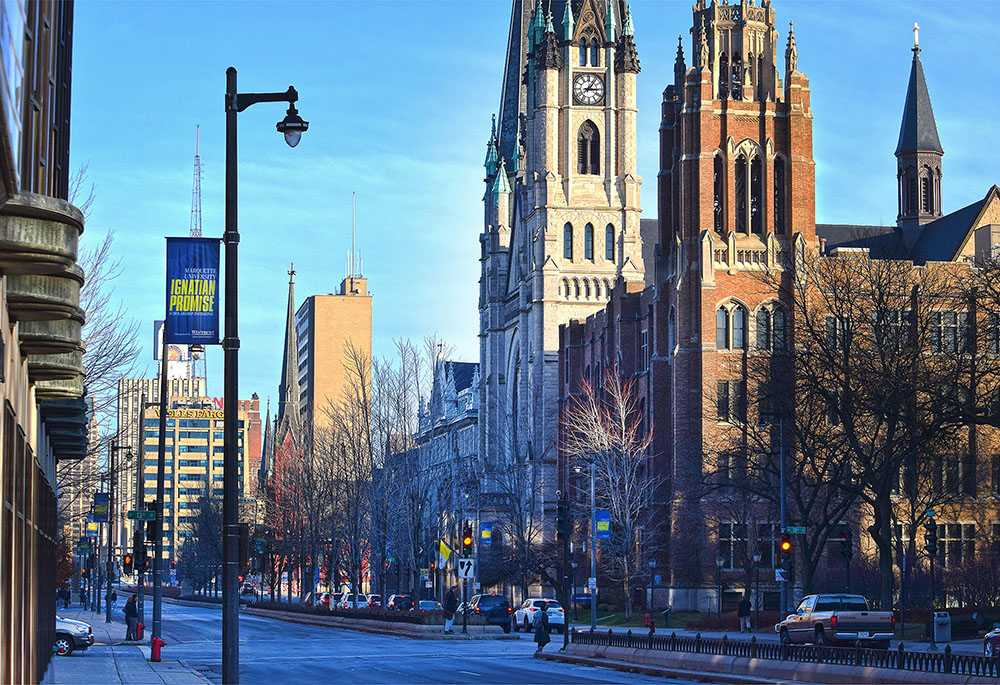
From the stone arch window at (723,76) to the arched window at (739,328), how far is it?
12277 mm

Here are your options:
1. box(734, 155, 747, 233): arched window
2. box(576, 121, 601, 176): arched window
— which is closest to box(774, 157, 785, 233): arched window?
box(734, 155, 747, 233): arched window

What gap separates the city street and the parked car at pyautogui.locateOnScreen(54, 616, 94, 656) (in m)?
0.48

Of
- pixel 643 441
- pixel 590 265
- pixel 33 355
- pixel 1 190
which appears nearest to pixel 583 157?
pixel 590 265

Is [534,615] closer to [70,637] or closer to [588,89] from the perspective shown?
[70,637]

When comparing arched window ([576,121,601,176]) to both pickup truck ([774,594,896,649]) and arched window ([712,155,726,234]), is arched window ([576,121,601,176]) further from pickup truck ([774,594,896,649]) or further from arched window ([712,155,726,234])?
pickup truck ([774,594,896,649])

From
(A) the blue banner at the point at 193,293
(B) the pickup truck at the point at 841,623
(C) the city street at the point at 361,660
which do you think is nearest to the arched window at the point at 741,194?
(C) the city street at the point at 361,660

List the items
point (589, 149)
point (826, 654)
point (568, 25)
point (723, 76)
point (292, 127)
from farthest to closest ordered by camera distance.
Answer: point (568, 25) → point (589, 149) → point (723, 76) → point (826, 654) → point (292, 127)

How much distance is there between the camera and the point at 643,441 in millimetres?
82375

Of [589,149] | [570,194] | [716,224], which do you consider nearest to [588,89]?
[589,149]

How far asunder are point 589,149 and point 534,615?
72102mm

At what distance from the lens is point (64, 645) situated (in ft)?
144

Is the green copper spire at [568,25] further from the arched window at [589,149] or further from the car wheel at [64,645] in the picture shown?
the car wheel at [64,645]

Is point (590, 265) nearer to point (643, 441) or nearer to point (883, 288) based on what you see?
point (643, 441)

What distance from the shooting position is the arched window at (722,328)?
79.8 metres
